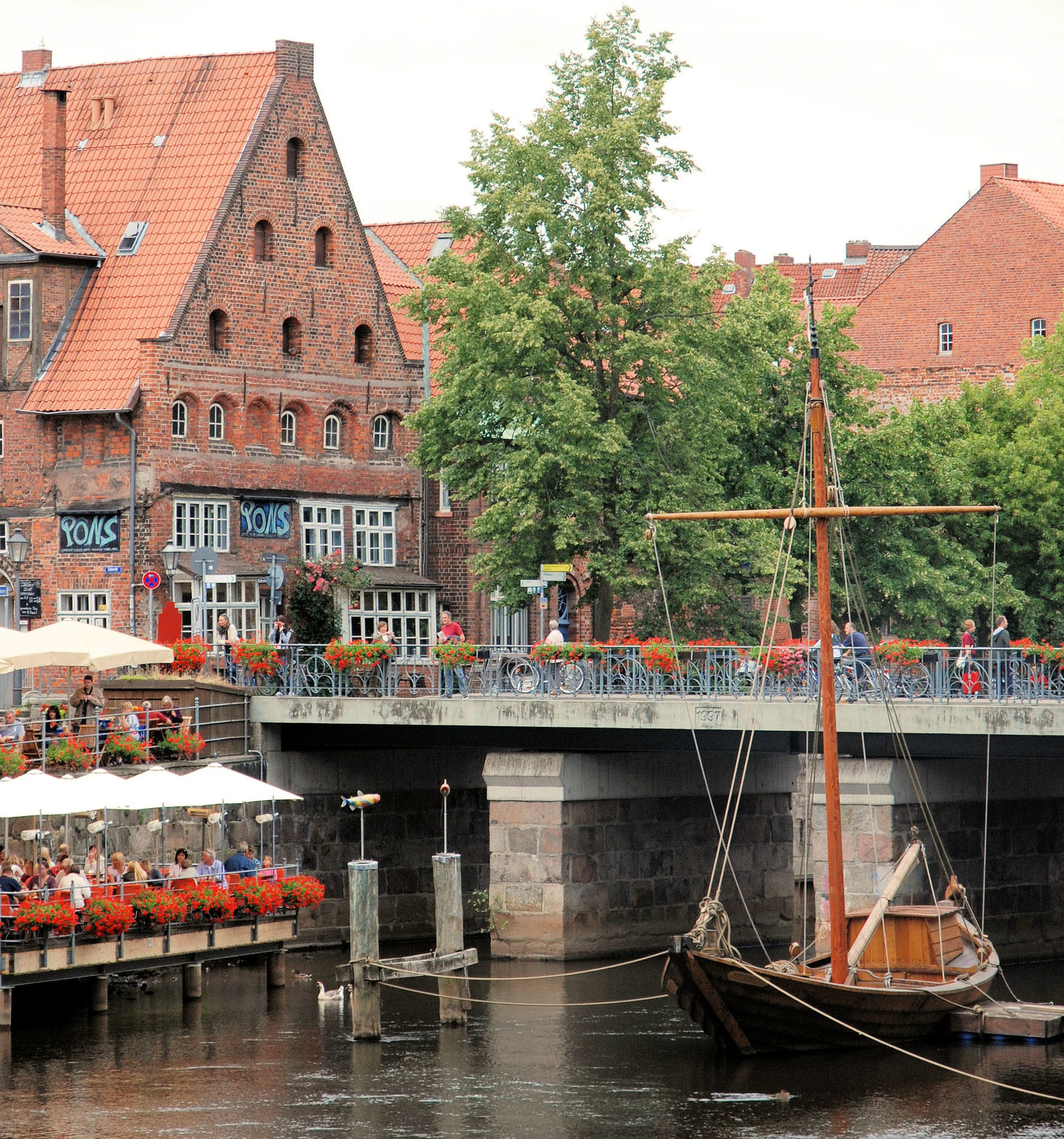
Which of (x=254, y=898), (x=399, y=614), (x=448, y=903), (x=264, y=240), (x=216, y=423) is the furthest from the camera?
(x=399, y=614)

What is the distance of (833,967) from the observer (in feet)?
102

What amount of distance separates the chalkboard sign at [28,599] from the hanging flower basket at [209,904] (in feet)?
45.1

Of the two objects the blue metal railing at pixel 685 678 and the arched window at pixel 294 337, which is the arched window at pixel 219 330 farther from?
the blue metal railing at pixel 685 678

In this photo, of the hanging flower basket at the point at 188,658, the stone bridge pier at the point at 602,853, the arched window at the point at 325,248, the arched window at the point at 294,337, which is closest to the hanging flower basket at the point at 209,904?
the stone bridge pier at the point at 602,853

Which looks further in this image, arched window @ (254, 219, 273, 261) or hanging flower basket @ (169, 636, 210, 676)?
arched window @ (254, 219, 273, 261)

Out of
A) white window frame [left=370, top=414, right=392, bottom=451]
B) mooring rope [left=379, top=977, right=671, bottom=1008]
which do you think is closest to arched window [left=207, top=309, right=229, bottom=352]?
white window frame [left=370, top=414, right=392, bottom=451]

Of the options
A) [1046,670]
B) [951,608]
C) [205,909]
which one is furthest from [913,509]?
[951,608]

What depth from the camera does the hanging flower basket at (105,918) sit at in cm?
3206

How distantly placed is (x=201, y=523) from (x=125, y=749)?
11.7 metres

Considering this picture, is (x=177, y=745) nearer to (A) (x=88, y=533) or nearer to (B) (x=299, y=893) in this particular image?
(B) (x=299, y=893)

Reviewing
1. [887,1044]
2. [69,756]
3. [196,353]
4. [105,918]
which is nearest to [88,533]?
[196,353]

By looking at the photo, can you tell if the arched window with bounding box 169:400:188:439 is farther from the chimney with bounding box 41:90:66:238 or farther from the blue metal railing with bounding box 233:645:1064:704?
the blue metal railing with bounding box 233:645:1064:704

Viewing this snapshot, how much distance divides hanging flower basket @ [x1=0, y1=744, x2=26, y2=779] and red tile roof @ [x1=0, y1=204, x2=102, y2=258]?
16343 millimetres

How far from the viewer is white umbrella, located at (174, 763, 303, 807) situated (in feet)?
114
